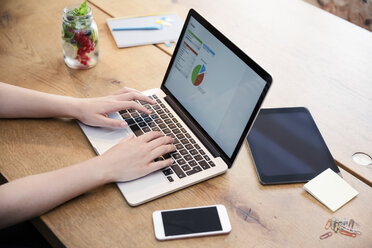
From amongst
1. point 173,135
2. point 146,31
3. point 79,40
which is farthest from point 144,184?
point 146,31

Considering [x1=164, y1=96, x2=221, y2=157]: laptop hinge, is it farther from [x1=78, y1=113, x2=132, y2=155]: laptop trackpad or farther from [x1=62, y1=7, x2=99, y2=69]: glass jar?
[x1=62, y1=7, x2=99, y2=69]: glass jar

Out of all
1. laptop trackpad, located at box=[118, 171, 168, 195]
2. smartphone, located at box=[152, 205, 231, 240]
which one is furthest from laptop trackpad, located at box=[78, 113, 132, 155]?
smartphone, located at box=[152, 205, 231, 240]

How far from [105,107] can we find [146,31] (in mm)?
488

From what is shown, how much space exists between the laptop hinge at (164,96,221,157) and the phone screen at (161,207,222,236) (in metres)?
0.16

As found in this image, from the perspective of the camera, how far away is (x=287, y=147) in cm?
104

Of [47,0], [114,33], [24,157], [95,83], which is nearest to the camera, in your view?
[24,157]

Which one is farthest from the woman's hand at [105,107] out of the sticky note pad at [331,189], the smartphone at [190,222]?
the sticky note pad at [331,189]

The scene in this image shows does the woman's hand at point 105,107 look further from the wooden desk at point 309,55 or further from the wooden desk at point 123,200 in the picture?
the wooden desk at point 309,55

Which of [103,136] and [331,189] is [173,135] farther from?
[331,189]

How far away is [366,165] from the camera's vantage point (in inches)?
40.3

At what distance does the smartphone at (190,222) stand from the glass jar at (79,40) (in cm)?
58

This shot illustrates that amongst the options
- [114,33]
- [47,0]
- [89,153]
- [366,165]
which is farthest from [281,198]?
[47,0]

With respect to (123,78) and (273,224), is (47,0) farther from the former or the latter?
(273,224)

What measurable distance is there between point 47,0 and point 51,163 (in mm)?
839
